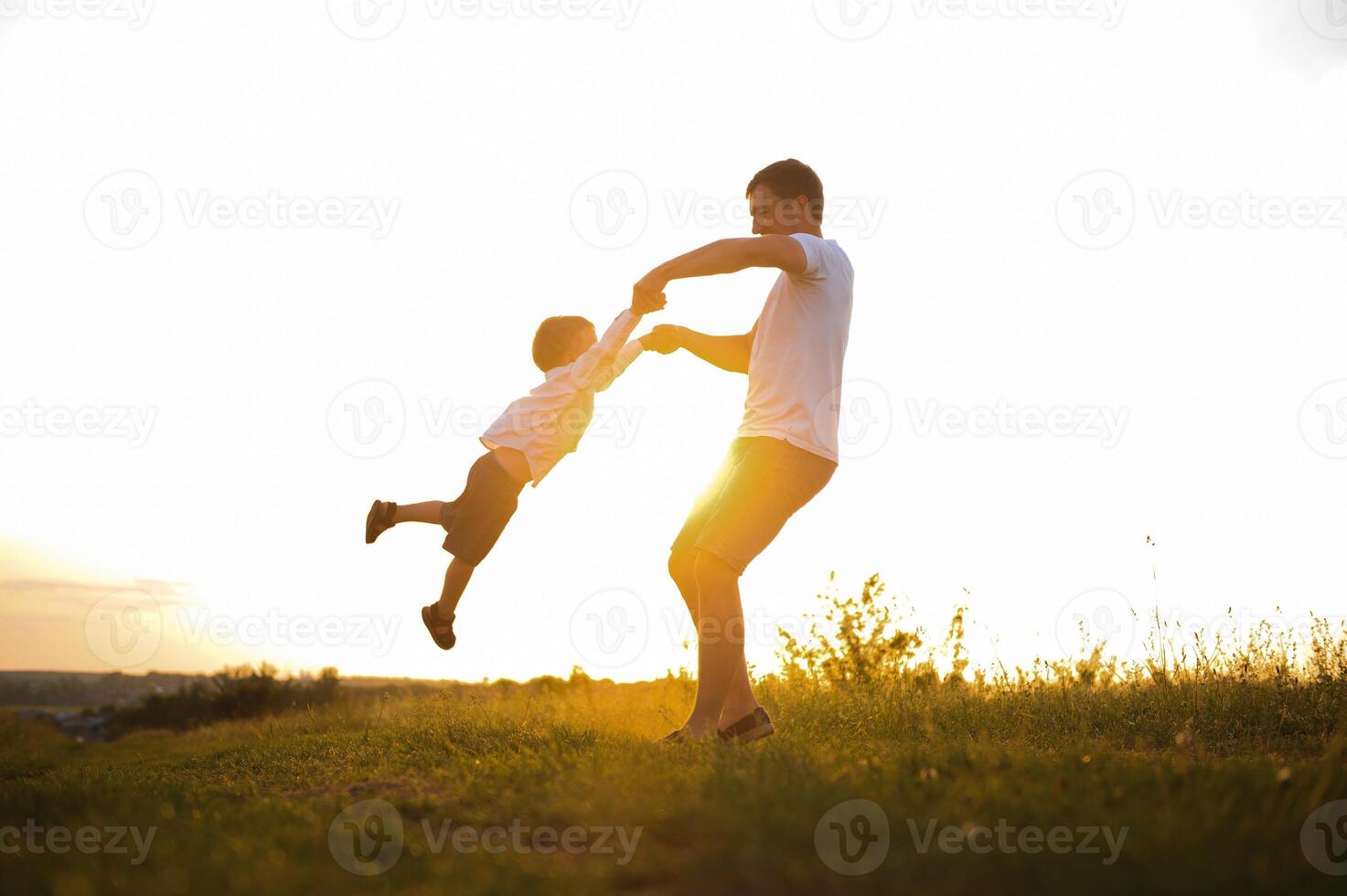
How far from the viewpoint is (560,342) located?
6867mm

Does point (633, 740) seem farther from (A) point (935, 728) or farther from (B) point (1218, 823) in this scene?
(B) point (1218, 823)

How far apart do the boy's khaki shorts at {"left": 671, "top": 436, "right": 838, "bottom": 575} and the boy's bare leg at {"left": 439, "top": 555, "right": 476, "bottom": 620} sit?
206cm

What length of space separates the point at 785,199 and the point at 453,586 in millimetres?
3208

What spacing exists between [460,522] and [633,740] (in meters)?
2.09

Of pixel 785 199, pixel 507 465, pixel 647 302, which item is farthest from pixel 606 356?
pixel 785 199

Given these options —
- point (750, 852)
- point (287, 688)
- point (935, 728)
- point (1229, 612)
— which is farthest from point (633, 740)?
point (287, 688)

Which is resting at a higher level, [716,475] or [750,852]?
[716,475]

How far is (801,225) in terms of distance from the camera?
17.0 feet

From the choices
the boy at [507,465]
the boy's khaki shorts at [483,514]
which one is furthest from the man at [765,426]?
the boy's khaki shorts at [483,514]

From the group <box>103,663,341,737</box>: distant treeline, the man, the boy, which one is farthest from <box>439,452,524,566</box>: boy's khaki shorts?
<box>103,663,341,737</box>: distant treeline

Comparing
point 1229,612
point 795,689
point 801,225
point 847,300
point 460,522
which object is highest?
point 801,225

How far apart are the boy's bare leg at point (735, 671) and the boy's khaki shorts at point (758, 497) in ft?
0.52

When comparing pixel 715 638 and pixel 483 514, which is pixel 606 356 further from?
pixel 715 638

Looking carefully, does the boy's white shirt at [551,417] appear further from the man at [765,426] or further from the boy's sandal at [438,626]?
the man at [765,426]
